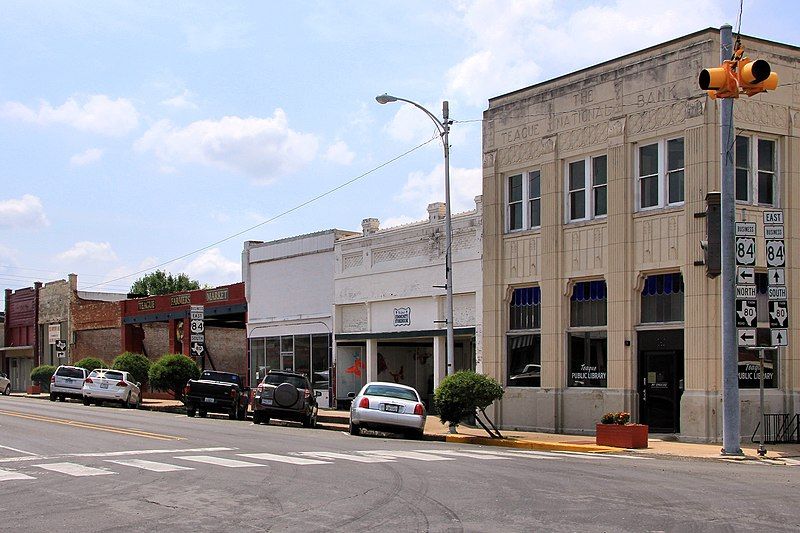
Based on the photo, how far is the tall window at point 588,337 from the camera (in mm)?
26719

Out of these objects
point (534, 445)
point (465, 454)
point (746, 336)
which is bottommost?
point (534, 445)

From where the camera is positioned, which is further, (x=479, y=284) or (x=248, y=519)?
(x=479, y=284)

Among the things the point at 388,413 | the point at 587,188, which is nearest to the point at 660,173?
the point at 587,188

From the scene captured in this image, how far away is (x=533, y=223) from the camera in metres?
28.9

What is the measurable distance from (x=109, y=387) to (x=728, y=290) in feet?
93.9

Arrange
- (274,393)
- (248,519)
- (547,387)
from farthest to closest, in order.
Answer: (274,393) < (547,387) < (248,519)

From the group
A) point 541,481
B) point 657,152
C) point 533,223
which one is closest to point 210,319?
point 533,223

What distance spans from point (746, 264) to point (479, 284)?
1132 centimetres

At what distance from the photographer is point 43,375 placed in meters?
59.3

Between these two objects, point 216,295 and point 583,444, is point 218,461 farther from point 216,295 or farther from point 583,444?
point 216,295

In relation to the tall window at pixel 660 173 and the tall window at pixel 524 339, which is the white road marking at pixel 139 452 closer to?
the tall window at pixel 524 339

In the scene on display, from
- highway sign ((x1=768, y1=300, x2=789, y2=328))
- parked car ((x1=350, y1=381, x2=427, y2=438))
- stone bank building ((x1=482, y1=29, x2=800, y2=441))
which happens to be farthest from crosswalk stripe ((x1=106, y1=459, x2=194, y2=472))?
stone bank building ((x1=482, y1=29, x2=800, y2=441))

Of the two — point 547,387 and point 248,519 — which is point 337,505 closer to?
point 248,519

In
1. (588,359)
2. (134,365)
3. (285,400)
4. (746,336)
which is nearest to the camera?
(746,336)
